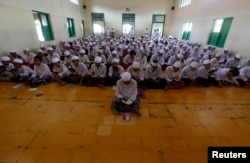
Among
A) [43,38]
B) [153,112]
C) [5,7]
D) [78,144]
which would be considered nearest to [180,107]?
[153,112]

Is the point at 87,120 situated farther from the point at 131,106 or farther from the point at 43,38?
the point at 43,38

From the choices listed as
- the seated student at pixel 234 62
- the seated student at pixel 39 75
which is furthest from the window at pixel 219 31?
the seated student at pixel 39 75

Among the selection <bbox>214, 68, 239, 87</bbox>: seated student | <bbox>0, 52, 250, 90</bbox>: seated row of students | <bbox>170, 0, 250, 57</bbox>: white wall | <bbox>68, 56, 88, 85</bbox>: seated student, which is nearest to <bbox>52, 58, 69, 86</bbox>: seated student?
<bbox>0, 52, 250, 90</bbox>: seated row of students

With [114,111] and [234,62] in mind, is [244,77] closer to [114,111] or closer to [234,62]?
[234,62]

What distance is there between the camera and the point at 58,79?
4102mm

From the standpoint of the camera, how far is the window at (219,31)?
6.39 meters

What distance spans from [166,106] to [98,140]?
1626 mm

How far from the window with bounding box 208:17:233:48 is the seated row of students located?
3.12 meters

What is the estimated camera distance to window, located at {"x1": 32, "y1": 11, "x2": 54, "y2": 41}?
6.50m

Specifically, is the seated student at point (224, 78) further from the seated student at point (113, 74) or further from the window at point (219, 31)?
the window at point (219, 31)

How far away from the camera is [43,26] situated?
697cm

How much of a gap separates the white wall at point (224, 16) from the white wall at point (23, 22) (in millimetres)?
8495

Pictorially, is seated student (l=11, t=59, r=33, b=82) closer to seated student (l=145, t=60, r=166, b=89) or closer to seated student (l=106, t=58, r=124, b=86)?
seated student (l=106, t=58, r=124, b=86)

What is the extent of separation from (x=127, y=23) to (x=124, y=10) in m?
1.21
